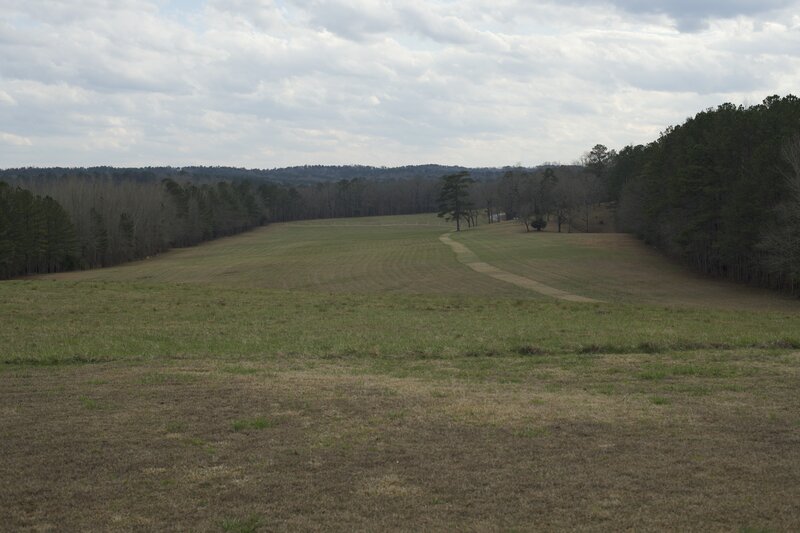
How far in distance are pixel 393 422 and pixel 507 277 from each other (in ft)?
148

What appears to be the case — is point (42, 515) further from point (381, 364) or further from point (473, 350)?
point (473, 350)

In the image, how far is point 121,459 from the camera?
346 inches

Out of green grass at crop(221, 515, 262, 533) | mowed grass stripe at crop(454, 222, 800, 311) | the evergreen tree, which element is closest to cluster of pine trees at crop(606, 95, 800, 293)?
mowed grass stripe at crop(454, 222, 800, 311)

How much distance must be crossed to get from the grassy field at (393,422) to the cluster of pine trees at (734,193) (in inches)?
963

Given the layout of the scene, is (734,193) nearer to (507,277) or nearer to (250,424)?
(507,277)

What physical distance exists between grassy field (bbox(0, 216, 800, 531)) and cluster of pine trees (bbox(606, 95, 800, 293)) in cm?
2446

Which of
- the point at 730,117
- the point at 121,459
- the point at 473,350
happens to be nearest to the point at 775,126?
the point at 730,117

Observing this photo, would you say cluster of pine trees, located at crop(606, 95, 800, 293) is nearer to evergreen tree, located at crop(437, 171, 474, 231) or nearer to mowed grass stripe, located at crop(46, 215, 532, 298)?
mowed grass stripe, located at crop(46, 215, 532, 298)

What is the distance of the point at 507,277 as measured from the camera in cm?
5484

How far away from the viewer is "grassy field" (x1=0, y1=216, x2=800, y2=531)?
288 inches

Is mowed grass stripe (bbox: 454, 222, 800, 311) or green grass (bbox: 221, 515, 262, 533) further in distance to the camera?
mowed grass stripe (bbox: 454, 222, 800, 311)

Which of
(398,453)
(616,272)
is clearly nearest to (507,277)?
(616,272)

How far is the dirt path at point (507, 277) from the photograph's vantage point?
44.1 meters

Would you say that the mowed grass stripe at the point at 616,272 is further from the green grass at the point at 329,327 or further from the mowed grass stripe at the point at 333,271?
the green grass at the point at 329,327
